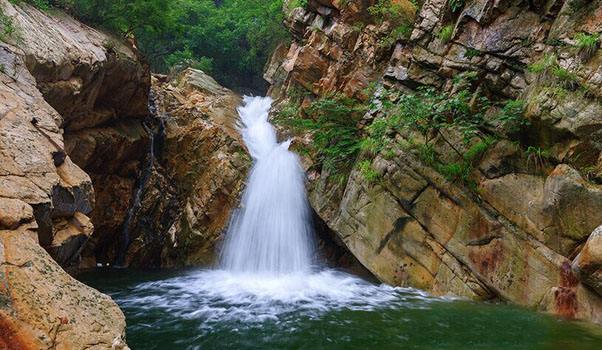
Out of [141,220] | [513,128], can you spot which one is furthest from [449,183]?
[141,220]

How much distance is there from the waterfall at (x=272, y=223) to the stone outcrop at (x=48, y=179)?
5.11 metres

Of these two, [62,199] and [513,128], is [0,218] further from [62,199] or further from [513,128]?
[513,128]

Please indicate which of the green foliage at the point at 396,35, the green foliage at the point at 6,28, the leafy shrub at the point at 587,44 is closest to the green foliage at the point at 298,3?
the green foliage at the point at 396,35

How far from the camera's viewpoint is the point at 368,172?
1104 cm

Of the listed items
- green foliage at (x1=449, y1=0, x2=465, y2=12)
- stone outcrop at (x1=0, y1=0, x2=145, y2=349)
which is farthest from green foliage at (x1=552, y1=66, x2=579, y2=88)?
stone outcrop at (x1=0, y1=0, x2=145, y2=349)

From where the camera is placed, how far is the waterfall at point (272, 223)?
12711 mm

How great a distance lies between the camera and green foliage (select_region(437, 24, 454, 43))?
36.6ft

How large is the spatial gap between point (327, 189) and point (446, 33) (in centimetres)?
560

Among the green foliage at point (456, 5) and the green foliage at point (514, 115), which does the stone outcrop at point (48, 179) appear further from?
the green foliage at point (456, 5)

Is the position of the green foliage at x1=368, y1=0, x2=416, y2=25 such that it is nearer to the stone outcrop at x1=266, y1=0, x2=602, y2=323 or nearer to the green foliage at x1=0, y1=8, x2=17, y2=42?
the stone outcrop at x1=266, y1=0, x2=602, y2=323

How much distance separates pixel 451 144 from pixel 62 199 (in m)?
8.26

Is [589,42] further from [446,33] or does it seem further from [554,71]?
[446,33]

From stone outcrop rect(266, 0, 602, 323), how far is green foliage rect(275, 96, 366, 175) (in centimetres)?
68

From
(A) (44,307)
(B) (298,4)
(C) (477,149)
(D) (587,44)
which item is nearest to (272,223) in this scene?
(C) (477,149)
